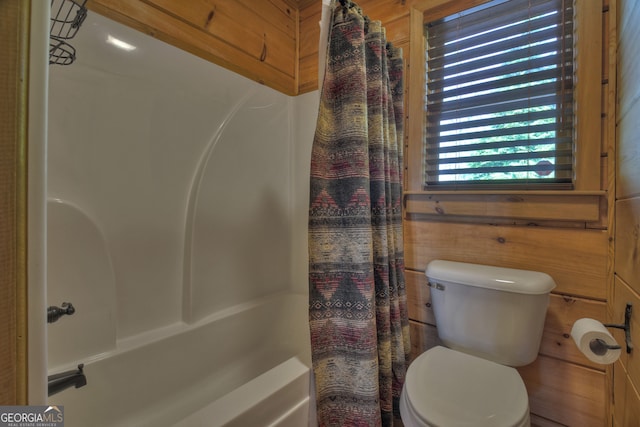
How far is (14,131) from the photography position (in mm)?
312

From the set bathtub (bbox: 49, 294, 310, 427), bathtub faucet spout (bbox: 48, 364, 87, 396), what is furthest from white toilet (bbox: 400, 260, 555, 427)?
bathtub faucet spout (bbox: 48, 364, 87, 396)

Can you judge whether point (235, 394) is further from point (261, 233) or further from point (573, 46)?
point (573, 46)

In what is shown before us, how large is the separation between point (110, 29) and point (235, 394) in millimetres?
1488

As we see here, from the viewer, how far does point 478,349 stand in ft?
3.60

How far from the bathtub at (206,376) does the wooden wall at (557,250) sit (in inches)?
32.6

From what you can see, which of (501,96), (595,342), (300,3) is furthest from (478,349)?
(300,3)

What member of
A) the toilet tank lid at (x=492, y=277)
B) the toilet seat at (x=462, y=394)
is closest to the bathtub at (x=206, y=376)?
the toilet seat at (x=462, y=394)

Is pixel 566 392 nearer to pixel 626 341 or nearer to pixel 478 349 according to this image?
pixel 478 349

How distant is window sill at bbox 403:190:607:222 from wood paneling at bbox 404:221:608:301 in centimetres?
6

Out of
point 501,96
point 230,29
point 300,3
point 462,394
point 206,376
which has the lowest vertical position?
point 206,376

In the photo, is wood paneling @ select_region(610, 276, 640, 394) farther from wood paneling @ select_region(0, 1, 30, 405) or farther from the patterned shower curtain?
wood paneling @ select_region(0, 1, 30, 405)

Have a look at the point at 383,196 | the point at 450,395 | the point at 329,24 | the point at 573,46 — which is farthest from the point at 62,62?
the point at 573,46

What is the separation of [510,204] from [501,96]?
49 centimetres

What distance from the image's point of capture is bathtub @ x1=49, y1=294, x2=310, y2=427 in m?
0.89
